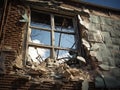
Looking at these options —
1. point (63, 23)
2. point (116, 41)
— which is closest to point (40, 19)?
point (63, 23)

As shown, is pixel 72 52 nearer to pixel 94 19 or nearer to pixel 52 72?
pixel 52 72

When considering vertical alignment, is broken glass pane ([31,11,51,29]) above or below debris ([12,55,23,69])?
above

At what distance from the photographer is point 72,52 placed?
540cm

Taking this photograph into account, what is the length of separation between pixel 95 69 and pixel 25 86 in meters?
1.95

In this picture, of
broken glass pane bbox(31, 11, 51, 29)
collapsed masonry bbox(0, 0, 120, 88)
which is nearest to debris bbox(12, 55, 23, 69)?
collapsed masonry bbox(0, 0, 120, 88)

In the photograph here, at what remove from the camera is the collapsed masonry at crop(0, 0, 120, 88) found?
4.55 meters

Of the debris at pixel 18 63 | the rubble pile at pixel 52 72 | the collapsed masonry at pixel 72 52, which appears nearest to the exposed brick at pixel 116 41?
the collapsed masonry at pixel 72 52

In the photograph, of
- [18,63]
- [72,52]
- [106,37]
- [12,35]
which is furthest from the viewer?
[106,37]

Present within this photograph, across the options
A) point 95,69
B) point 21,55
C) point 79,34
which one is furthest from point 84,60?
point 21,55

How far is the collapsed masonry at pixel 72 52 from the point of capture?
4.55 meters

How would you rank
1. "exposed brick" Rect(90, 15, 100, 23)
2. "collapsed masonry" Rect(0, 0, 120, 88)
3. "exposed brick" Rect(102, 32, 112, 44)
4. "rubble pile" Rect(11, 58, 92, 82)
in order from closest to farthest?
"rubble pile" Rect(11, 58, 92, 82) → "collapsed masonry" Rect(0, 0, 120, 88) → "exposed brick" Rect(102, 32, 112, 44) → "exposed brick" Rect(90, 15, 100, 23)

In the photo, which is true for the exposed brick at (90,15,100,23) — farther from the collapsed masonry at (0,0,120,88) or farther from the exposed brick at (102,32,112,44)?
the exposed brick at (102,32,112,44)

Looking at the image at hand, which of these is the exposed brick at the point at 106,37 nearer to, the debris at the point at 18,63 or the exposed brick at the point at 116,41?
the exposed brick at the point at 116,41

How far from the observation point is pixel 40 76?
4488 mm
